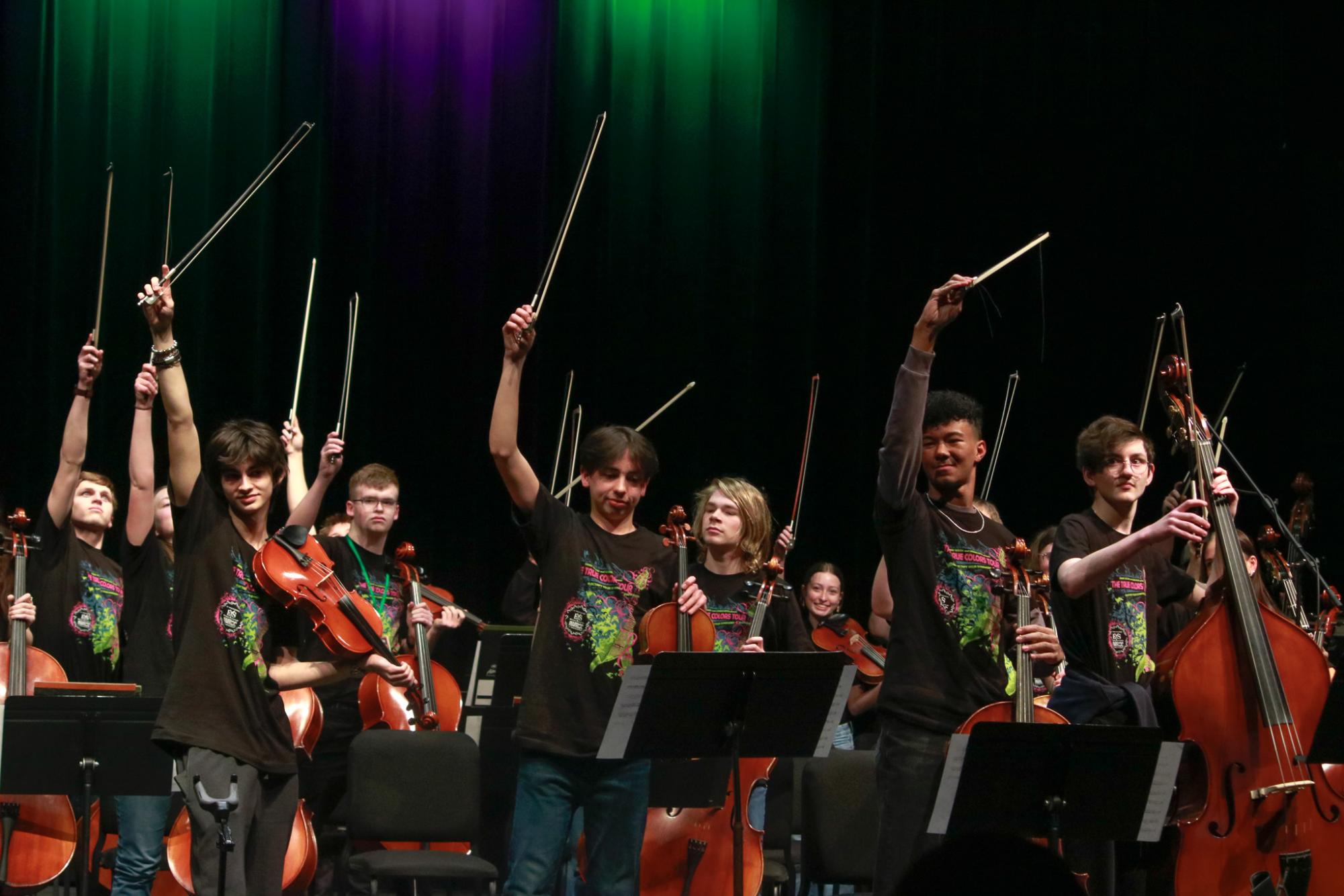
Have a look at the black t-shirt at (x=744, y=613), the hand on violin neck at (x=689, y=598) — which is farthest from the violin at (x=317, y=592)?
the black t-shirt at (x=744, y=613)

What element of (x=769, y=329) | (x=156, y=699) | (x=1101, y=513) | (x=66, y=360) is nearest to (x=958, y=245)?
(x=769, y=329)

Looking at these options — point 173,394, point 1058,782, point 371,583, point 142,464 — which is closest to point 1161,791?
point 1058,782

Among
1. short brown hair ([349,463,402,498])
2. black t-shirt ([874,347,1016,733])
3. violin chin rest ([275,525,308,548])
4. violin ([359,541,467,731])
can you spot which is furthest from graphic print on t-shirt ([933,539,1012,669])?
short brown hair ([349,463,402,498])

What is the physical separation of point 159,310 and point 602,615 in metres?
1.32

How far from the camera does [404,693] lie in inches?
196

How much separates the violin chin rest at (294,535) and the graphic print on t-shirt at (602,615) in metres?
0.72

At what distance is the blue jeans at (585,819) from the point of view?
3.48 m

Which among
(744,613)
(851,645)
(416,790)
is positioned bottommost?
(416,790)

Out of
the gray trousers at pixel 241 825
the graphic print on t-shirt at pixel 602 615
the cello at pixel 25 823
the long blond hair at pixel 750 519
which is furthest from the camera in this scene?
the long blond hair at pixel 750 519

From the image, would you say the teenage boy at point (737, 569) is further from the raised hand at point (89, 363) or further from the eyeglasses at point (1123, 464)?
the raised hand at point (89, 363)

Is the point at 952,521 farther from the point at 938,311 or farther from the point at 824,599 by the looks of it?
the point at 824,599

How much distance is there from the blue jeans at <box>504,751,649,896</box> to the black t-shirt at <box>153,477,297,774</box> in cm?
58

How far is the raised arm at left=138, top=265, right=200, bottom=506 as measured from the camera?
132 inches

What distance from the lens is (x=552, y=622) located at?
365cm
